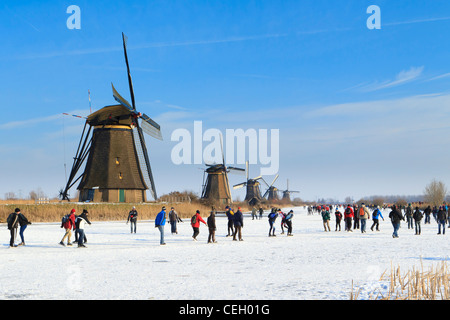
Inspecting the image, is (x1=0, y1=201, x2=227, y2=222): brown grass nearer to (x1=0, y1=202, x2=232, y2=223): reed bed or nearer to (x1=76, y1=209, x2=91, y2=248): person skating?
(x1=0, y1=202, x2=232, y2=223): reed bed

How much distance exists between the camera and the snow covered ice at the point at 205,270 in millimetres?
8422

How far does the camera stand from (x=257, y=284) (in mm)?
9250

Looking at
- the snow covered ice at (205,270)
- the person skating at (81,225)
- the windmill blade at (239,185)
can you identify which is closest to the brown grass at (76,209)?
the person skating at (81,225)

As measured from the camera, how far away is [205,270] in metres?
11.2

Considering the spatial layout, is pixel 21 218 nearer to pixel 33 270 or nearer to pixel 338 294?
pixel 33 270

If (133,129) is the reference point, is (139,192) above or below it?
below

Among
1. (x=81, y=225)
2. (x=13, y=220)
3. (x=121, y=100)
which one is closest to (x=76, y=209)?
(x=121, y=100)

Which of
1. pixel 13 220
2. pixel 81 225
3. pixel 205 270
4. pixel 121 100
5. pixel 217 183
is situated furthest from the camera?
pixel 217 183

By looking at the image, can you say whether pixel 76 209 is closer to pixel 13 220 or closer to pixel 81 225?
pixel 81 225

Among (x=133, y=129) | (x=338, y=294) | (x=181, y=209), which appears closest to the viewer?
(x=338, y=294)

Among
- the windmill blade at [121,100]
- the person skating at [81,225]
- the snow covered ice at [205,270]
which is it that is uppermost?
the windmill blade at [121,100]

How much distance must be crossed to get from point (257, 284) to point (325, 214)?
60.4 ft

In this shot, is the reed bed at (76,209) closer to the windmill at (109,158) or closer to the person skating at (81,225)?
the windmill at (109,158)
